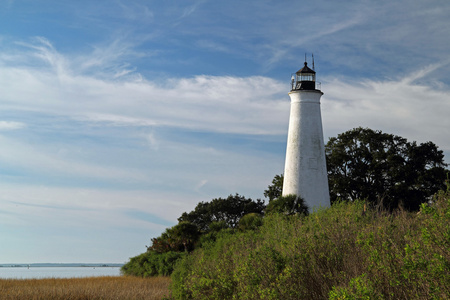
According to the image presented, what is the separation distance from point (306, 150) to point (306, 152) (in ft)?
0.41

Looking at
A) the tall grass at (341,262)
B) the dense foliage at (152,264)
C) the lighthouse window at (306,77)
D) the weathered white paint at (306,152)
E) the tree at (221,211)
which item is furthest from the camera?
the tree at (221,211)

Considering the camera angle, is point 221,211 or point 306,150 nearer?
point 306,150

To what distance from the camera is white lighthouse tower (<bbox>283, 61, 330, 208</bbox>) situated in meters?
30.8

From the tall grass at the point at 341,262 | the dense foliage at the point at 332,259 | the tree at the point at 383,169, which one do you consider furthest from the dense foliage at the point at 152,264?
the tree at the point at 383,169

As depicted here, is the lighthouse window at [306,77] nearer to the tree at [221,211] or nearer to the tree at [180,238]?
the tree at [180,238]

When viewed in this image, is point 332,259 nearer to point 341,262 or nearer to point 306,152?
point 341,262

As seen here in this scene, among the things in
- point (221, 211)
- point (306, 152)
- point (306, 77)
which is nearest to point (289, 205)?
point (306, 152)

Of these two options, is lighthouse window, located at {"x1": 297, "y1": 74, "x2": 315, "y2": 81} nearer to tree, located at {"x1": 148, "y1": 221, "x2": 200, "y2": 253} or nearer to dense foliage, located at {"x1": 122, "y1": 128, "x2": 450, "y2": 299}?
tree, located at {"x1": 148, "y1": 221, "x2": 200, "y2": 253}

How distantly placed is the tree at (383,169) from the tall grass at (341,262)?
70.6ft

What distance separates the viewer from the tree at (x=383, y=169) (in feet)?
116

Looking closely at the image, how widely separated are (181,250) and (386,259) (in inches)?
893

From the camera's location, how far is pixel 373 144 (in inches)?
1495

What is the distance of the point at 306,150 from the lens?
3131 centimetres

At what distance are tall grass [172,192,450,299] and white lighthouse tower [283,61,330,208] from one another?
50.1 ft
